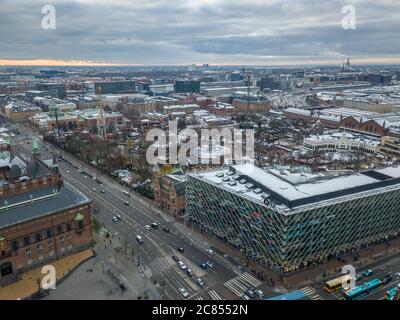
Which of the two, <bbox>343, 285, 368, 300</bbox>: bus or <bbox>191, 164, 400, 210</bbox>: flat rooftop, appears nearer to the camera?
<bbox>343, 285, 368, 300</bbox>: bus

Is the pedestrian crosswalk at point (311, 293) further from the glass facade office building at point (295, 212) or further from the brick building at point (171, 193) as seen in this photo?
the brick building at point (171, 193)

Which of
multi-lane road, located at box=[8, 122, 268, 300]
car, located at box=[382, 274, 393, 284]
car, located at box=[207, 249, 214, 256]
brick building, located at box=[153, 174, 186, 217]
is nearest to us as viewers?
multi-lane road, located at box=[8, 122, 268, 300]

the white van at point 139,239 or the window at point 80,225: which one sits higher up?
the window at point 80,225

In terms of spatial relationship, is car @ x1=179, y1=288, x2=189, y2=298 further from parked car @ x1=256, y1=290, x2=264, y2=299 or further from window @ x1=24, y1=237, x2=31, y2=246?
window @ x1=24, y1=237, x2=31, y2=246

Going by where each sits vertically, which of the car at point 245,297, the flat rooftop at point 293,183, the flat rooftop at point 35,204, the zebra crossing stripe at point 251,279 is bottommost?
the car at point 245,297

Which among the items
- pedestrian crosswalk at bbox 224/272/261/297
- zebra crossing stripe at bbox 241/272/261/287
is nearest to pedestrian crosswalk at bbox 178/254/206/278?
pedestrian crosswalk at bbox 224/272/261/297

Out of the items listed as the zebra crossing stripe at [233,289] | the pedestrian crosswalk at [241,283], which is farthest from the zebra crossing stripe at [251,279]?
the zebra crossing stripe at [233,289]
